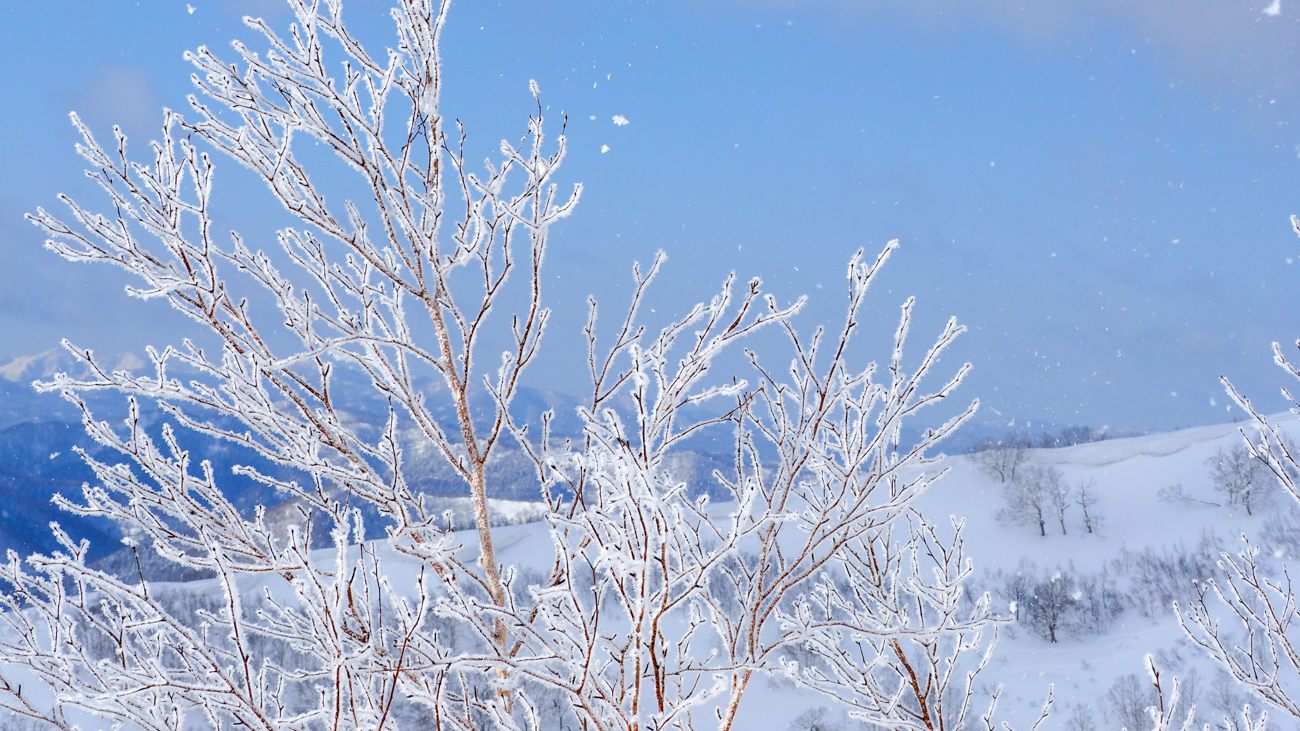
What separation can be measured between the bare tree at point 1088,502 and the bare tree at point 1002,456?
4.18 metres

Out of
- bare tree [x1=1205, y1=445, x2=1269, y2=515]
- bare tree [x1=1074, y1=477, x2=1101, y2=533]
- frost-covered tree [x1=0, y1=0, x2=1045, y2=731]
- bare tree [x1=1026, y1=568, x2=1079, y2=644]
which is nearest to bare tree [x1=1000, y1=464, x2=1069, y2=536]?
bare tree [x1=1074, y1=477, x2=1101, y2=533]

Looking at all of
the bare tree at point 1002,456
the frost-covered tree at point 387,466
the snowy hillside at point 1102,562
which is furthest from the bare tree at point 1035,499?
the frost-covered tree at point 387,466

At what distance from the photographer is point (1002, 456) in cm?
4675

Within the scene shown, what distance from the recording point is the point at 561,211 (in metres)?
2.13

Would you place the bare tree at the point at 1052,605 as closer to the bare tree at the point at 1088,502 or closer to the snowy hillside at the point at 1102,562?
the snowy hillside at the point at 1102,562

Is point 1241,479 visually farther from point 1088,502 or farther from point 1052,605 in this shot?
point 1052,605

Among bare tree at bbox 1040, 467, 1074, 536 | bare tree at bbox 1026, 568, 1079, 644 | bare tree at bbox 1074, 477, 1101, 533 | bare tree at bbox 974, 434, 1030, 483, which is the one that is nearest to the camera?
bare tree at bbox 1026, 568, 1079, 644

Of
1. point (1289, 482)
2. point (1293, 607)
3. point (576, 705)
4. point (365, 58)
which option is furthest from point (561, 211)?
point (1293, 607)

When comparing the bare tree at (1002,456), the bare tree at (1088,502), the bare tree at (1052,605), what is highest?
the bare tree at (1002,456)

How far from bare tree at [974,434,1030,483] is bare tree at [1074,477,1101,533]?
418 centimetres

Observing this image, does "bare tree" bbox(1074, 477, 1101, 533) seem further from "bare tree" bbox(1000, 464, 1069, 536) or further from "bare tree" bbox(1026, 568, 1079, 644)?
"bare tree" bbox(1026, 568, 1079, 644)

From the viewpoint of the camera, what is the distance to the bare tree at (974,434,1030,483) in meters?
46.1

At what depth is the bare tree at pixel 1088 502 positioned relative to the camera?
128ft

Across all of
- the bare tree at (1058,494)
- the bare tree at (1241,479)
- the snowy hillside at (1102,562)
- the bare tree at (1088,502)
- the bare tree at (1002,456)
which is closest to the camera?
the snowy hillside at (1102,562)
